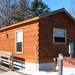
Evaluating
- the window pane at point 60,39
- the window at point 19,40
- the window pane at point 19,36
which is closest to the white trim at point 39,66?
the window at point 19,40

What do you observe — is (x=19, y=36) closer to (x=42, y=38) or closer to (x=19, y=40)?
(x=19, y=40)

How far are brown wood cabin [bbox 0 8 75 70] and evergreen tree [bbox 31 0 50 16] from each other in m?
23.3

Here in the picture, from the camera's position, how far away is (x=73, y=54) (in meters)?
14.6

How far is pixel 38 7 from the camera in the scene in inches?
1524

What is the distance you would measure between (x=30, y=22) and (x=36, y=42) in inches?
60.3

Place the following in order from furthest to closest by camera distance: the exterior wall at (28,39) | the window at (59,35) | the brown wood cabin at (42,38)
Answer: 1. the window at (59,35)
2. the exterior wall at (28,39)
3. the brown wood cabin at (42,38)

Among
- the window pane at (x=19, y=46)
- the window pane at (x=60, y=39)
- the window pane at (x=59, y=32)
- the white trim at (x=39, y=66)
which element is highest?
the window pane at (x=59, y=32)

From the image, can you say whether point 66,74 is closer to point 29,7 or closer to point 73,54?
point 73,54

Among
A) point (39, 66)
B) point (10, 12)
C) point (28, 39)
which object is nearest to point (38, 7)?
point (10, 12)

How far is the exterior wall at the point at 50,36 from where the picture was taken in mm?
12330

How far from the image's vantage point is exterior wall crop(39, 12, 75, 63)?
40.5 ft

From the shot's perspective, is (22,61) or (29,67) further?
(22,61)

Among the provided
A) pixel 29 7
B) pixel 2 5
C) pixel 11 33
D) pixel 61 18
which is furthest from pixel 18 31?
pixel 29 7

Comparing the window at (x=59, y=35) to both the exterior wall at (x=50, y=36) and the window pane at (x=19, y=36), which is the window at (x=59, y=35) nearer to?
the exterior wall at (x=50, y=36)
